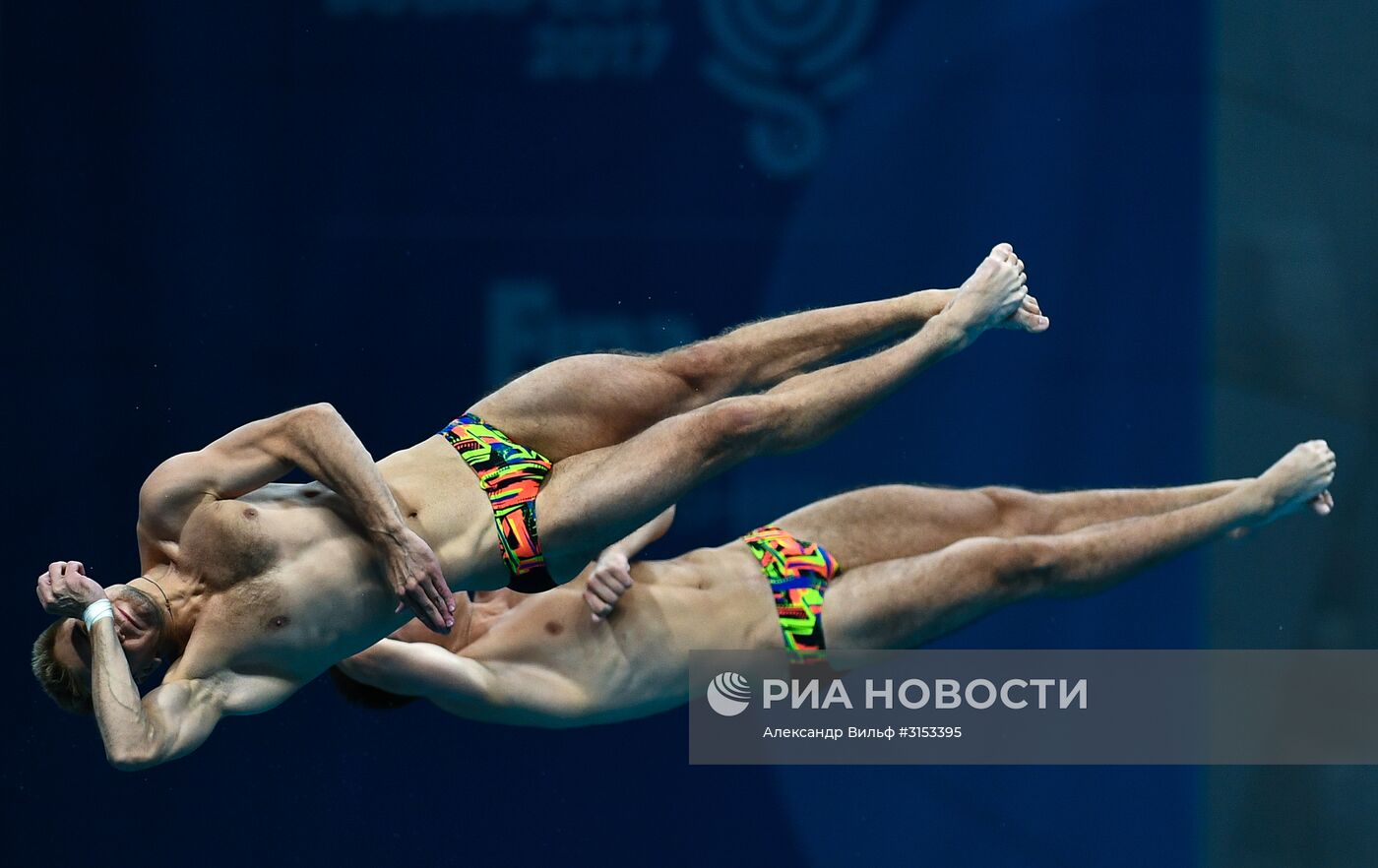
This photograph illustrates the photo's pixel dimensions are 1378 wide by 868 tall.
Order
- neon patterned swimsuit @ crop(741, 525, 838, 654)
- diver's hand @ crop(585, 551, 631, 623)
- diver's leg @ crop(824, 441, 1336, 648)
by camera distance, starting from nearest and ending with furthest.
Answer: diver's leg @ crop(824, 441, 1336, 648), diver's hand @ crop(585, 551, 631, 623), neon patterned swimsuit @ crop(741, 525, 838, 654)

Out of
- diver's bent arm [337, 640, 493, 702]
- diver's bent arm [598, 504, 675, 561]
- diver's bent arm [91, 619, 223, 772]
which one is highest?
diver's bent arm [598, 504, 675, 561]

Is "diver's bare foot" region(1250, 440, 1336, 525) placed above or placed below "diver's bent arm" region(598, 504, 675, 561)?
above

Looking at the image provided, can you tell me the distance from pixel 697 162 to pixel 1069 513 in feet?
5.98

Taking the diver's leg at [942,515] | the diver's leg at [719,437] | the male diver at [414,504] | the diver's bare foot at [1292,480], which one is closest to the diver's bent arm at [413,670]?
the male diver at [414,504]

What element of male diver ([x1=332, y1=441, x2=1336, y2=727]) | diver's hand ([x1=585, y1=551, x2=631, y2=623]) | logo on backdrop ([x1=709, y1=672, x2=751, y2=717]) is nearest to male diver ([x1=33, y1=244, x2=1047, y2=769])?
diver's hand ([x1=585, y1=551, x2=631, y2=623])

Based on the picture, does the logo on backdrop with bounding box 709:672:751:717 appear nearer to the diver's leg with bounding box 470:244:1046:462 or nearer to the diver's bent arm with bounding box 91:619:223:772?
the diver's leg with bounding box 470:244:1046:462

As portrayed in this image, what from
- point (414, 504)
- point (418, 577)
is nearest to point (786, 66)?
point (414, 504)

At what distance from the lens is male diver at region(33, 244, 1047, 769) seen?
332 centimetres

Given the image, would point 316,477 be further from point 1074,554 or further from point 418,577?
point 1074,554

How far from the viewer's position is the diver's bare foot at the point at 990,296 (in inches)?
144

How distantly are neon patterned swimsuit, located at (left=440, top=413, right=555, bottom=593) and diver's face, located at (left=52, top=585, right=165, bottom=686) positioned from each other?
763mm

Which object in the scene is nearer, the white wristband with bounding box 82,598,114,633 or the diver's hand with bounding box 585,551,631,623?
the white wristband with bounding box 82,598,114,633

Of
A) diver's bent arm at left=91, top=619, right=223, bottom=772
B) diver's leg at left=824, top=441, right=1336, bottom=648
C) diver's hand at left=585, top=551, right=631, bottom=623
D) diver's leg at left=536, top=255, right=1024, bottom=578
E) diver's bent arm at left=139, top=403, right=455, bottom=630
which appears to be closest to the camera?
diver's bent arm at left=91, top=619, right=223, bottom=772

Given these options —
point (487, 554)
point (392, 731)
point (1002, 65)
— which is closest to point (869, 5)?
point (1002, 65)
